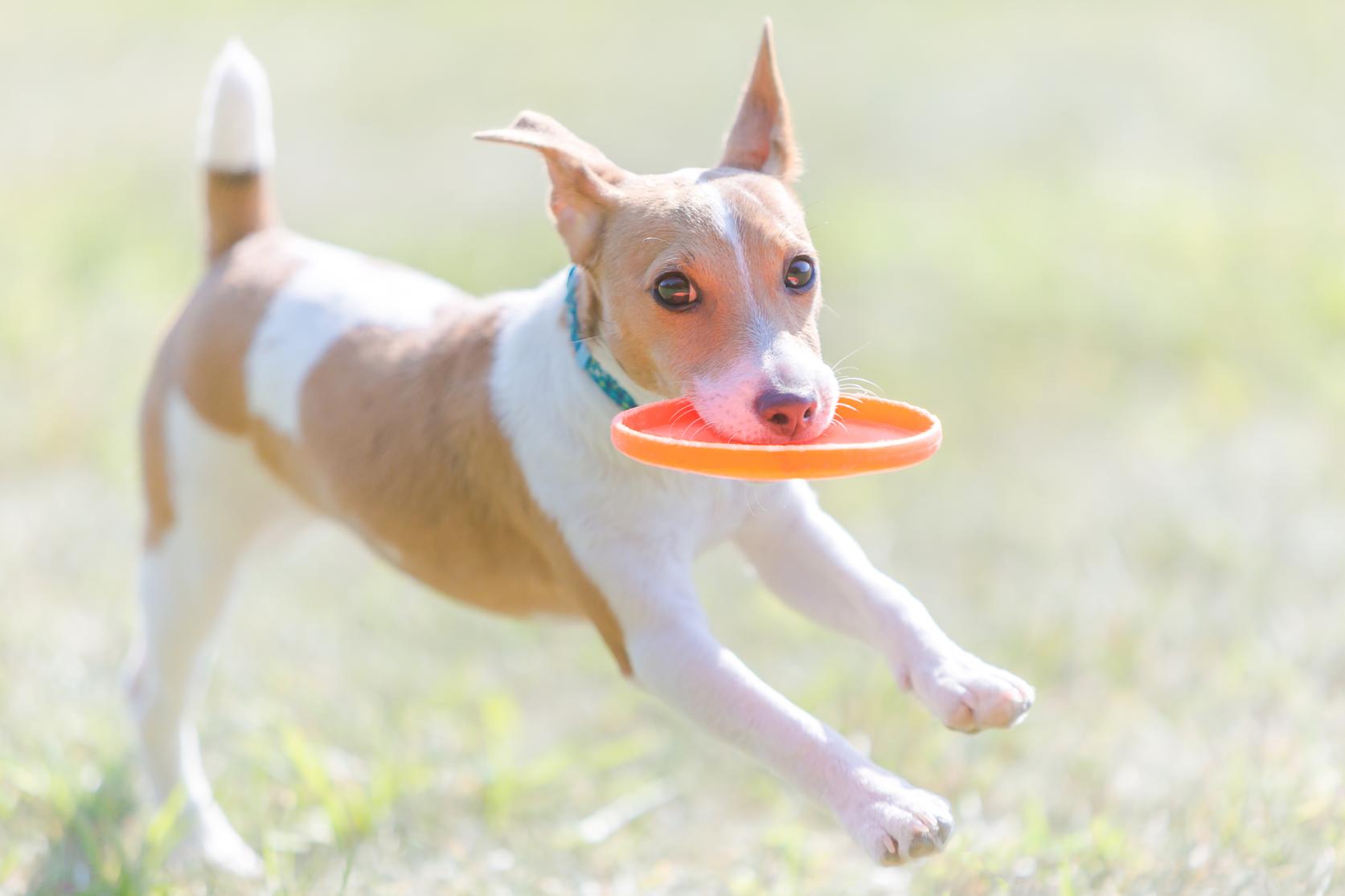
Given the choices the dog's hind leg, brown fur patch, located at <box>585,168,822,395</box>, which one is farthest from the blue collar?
the dog's hind leg

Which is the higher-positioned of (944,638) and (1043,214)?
(944,638)

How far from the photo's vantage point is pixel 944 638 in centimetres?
354

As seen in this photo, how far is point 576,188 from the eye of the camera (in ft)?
12.0

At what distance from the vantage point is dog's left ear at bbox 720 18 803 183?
13.0 ft

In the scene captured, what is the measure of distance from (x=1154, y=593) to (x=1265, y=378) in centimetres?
309

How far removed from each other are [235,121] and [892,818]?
10.7ft

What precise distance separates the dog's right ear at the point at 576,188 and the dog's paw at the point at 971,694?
1.33 m

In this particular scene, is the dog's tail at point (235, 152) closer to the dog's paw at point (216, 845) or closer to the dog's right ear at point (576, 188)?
the dog's right ear at point (576, 188)

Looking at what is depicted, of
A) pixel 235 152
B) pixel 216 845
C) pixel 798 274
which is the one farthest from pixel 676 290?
pixel 216 845

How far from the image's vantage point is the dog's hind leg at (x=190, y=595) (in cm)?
471

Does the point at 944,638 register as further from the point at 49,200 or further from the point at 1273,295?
the point at 49,200

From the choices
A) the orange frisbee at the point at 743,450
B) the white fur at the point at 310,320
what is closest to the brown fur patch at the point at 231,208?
the white fur at the point at 310,320

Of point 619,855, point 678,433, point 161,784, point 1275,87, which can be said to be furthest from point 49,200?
point 1275,87

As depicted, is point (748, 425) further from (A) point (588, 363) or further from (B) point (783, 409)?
(A) point (588, 363)
